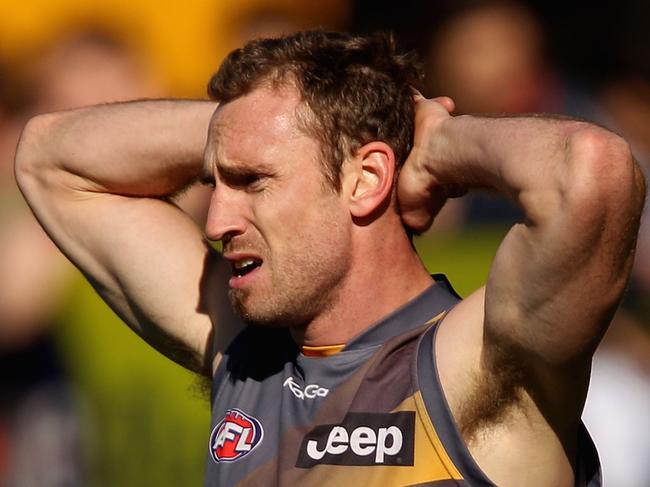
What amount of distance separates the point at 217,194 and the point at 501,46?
10.4ft

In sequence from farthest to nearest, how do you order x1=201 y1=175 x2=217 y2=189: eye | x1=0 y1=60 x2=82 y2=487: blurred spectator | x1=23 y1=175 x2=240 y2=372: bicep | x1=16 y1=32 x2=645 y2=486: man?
x1=0 y1=60 x2=82 y2=487: blurred spectator → x1=23 y1=175 x2=240 y2=372: bicep → x1=201 y1=175 x2=217 y2=189: eye → x1=16 y1=32 x2=645 y2=486: man

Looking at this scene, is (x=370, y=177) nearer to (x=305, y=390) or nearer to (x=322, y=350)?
(x=322, y=350)

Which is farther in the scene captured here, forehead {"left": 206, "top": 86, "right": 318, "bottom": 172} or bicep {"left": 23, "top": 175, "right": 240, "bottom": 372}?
bicep {"left": 23, "top": 175, "right": 240, "bottom": 372}

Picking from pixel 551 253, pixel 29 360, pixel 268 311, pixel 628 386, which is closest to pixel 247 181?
pixel 268 311

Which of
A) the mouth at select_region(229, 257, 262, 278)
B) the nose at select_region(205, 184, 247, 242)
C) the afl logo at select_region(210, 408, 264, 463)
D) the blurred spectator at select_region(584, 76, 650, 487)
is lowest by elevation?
the blurred spectator at select_region(584, 76, 650, 487)

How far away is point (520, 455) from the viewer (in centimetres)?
317

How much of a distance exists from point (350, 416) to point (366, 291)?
38cm

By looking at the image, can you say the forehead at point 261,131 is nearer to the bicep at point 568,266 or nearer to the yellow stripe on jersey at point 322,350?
the yellow stripe on jersey at point 322,350

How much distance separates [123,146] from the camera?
13.6ft

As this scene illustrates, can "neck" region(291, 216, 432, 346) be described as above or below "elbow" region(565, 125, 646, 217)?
below

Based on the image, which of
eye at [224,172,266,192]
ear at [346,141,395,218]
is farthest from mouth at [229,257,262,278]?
ear at [346,141,395,218]

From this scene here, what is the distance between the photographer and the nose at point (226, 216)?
351 centimetres

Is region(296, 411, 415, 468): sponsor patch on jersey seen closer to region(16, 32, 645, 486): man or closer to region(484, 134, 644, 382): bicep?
region(16, 32, 645, 486): man

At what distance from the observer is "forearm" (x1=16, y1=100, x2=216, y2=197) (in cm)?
405
